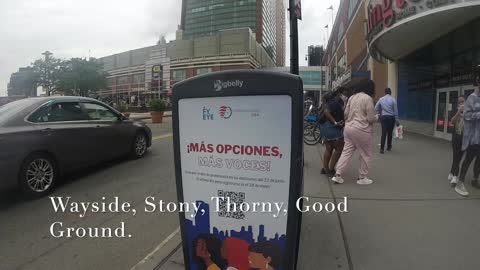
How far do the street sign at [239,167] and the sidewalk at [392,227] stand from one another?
0.78m

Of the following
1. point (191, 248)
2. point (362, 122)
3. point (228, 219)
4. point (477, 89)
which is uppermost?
point (477, 89)

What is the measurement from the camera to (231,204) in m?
2.61

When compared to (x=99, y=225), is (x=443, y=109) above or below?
above

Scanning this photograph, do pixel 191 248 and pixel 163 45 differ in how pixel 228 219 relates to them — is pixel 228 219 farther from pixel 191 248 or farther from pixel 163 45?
pixel 163 45

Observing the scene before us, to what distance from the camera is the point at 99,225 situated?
438cm

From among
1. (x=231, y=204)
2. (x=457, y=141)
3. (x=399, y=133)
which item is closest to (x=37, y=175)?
(x=231, y=204)

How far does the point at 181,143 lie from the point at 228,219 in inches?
25.5

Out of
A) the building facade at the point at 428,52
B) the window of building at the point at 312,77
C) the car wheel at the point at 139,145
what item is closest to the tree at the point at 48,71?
the window of building at the point at 312,77

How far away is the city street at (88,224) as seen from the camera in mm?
3502

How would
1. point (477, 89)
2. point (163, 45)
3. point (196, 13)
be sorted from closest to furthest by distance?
point (477, 89) < point (196, 13) < point (163, 45)

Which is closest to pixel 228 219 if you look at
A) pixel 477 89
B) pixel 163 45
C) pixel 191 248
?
pixel 191 248

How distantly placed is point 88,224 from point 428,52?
14.2 m

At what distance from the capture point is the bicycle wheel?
1179 cm

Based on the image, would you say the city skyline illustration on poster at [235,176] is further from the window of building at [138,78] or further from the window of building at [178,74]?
the window of building at [138,78]
